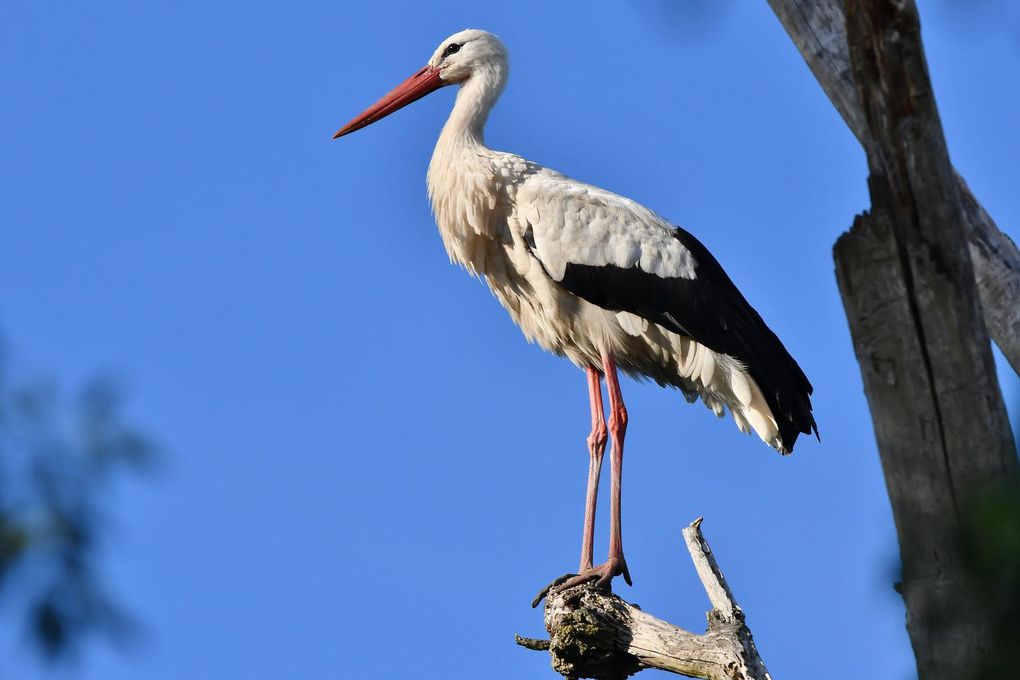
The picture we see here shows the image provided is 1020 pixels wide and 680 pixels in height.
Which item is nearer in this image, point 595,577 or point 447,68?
point 595,577

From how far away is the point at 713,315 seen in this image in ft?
24.4

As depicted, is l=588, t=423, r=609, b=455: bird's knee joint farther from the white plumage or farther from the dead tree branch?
the dead tree branch

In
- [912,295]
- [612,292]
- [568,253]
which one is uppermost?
[568,253]

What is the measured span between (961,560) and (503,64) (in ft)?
22.3

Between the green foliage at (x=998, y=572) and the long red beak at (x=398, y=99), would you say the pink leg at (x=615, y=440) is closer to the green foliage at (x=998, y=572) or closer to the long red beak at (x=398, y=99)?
the long red beak at (x=398, y=99)

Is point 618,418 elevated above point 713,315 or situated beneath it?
situated beneath

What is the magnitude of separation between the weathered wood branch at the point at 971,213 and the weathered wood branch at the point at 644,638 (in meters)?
1.46

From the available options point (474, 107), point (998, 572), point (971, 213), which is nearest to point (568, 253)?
point (474, 107)

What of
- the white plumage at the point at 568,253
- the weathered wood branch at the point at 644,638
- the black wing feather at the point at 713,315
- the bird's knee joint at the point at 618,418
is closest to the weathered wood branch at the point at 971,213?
the weathered wood branch at the point at 644,638

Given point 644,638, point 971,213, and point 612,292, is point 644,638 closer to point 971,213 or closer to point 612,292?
point 971,213

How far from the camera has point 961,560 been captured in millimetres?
1820

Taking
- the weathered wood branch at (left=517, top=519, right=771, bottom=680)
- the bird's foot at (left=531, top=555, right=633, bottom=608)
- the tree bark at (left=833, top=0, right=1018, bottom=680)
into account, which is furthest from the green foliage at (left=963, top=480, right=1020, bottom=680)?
the bird's foot at (left=531, top=555, right=633, bottom=608)

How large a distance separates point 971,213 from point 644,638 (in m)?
2.14

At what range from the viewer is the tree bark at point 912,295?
267 centimetres
